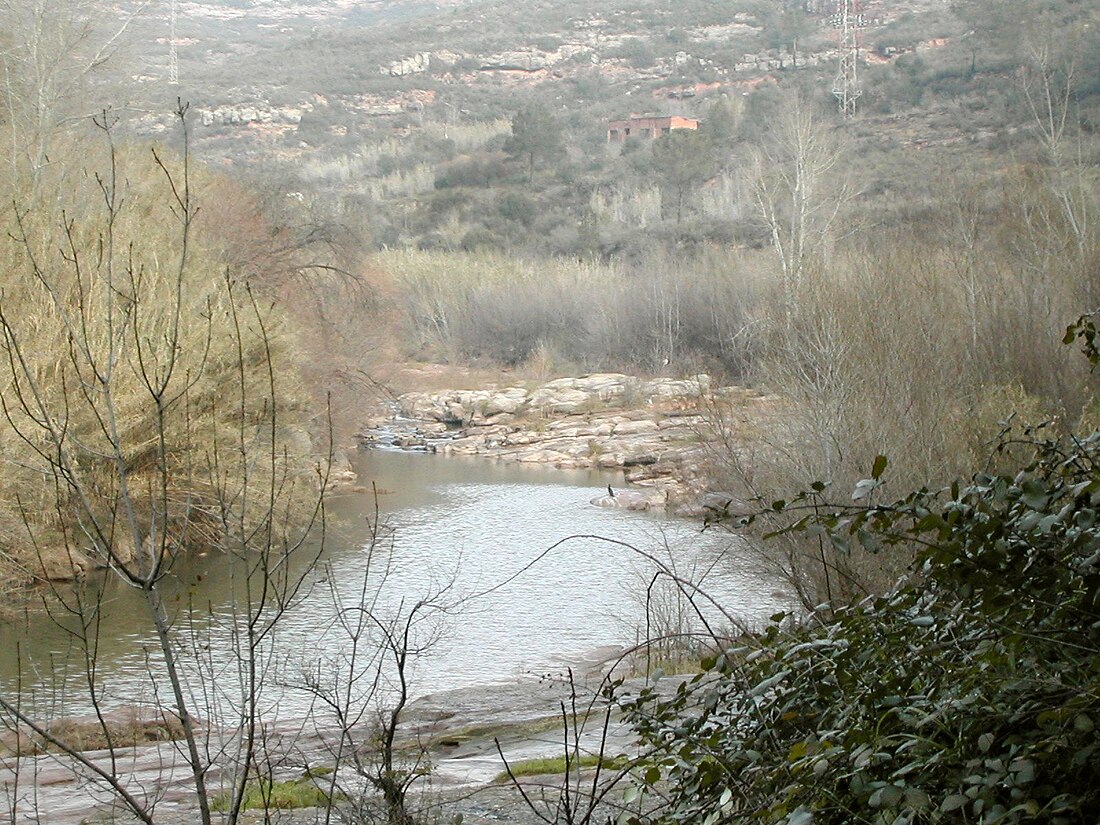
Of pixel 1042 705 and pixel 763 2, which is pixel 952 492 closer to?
pixel 1042 705

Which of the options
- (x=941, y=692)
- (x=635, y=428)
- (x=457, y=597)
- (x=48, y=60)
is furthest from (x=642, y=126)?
(x=941, y=692)

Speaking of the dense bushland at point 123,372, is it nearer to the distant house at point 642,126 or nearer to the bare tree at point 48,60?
the bare tree at point 48,60

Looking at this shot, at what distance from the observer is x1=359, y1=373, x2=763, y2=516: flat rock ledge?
3061cm

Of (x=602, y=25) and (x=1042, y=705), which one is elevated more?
(x=602, y=25)

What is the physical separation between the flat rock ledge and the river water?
4.20 meters

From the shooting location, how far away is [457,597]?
1587 cm

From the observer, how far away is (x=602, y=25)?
114062mm

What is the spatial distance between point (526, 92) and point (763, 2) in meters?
23.0

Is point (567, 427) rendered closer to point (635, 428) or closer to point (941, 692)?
point (635, 428)

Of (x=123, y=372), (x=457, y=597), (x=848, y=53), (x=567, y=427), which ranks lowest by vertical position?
(x=567, y=427)

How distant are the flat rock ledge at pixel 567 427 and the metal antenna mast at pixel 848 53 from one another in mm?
34965

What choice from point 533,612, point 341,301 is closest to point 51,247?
point 533,612

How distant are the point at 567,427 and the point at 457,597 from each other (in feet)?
71.4

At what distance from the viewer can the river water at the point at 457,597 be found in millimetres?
11516
